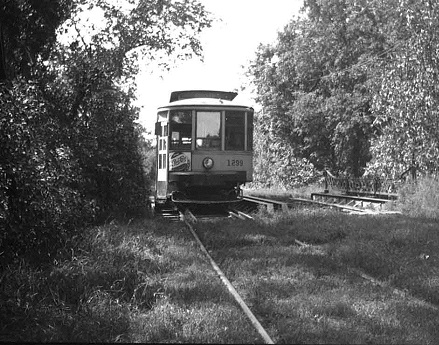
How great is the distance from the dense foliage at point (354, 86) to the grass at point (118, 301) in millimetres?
10462

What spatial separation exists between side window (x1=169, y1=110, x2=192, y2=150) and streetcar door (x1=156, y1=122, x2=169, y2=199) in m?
0.23

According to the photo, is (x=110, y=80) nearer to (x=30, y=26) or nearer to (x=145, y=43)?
(x=30, y=26)

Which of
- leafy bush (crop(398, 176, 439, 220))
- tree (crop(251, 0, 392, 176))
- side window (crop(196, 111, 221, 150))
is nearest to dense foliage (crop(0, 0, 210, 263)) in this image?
side window (crop(196, 111, 221, 150))

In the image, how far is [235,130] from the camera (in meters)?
14.5

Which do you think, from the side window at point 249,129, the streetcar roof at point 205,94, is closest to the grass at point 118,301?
the side window at point 249,129

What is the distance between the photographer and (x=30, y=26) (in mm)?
7766

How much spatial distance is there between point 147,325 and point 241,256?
332cm

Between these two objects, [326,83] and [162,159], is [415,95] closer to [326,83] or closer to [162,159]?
[162,159]

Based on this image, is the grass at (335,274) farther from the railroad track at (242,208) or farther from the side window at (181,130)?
the side window at (181,130)

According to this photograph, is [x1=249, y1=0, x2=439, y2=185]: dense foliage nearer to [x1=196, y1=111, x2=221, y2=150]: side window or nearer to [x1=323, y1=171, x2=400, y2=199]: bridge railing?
[x1=323, y1=171, x2=400, y2=199]: bridge railing

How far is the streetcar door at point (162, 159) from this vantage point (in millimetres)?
14509

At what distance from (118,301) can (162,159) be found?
996cm

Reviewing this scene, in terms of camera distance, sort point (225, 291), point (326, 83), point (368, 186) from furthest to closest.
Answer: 1. point (326, 83)
2. point (368, 186)
3. point (225, 291)

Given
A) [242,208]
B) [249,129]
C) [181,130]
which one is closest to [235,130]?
[249,129]
